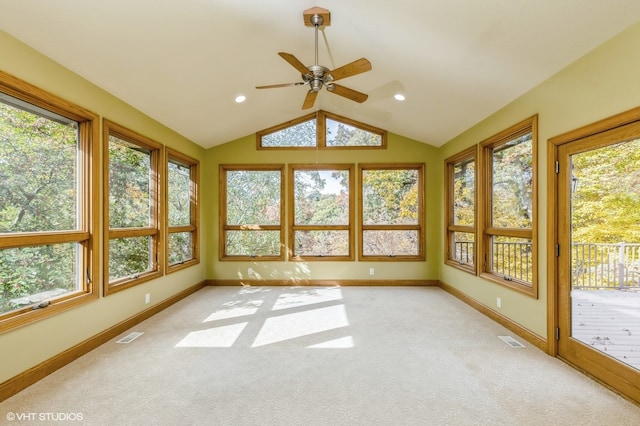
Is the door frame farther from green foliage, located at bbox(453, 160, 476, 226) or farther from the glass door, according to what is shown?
green foliage, located at bbox(453, 160, 476, 226)

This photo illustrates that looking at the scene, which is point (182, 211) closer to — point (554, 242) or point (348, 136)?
point (348, 136)

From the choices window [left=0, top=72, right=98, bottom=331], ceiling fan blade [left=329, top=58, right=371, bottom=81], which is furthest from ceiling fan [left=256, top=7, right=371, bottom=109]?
window [left=0, top=72, right=98, bottom=331]

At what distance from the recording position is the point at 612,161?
243cm

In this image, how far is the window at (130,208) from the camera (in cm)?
339

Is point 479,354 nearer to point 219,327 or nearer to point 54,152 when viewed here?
point 219,327

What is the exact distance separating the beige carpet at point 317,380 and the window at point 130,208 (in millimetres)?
740

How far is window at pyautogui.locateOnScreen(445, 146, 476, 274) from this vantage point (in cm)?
472

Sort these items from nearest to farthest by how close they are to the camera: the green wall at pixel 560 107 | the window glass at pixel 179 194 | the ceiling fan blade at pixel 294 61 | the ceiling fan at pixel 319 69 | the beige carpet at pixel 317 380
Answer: the beige carpet at pixel 317 380
the green wall at pixel 560 107
the ceiling fan blade at pixel 294 61
the ceiling fan at pixel 319 69
the window glass at pixel 179 194

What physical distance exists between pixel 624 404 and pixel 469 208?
3081mm

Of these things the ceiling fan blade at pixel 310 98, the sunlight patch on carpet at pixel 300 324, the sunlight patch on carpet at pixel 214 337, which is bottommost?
the sunlight patch on carpet at pixel 300 324

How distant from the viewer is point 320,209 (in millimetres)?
5902

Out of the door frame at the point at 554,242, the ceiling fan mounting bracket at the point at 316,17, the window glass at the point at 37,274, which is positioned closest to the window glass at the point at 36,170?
the window glass at the point at 37,274

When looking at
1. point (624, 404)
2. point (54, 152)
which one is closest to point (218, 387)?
point (54, 152)

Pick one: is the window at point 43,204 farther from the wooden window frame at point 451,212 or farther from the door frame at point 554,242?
the wooden window frame at point 451,212
